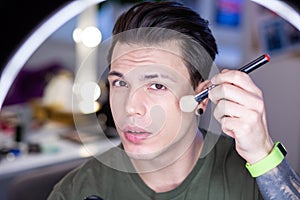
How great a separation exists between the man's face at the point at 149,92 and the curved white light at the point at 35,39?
7cm

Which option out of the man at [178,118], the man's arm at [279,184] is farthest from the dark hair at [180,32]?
the man's arm at [279,184]

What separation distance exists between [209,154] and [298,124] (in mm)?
652

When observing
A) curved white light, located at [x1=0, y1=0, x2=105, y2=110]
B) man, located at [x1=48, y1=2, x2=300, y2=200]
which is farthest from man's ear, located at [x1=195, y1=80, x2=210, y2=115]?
curved white light, located at [x1=0, y1=0, x2=105, y2=110]

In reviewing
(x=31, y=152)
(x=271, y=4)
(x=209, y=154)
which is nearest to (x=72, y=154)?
(x=31, y=152)

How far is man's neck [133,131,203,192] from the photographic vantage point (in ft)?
1.69

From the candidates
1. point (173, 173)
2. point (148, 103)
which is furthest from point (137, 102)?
point (173, 173)

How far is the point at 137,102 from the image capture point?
46 cm

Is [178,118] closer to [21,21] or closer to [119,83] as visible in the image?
[119,83]

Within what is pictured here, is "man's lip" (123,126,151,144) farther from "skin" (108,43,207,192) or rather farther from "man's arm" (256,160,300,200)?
"man's arm" (256,160,300,200)

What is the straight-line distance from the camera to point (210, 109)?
17.7 inches

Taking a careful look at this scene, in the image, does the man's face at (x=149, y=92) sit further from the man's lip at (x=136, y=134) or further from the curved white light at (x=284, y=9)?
the curved white light at (x=284, y=9)

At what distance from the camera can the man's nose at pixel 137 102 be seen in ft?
1.50

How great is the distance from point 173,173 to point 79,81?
15 centimetres

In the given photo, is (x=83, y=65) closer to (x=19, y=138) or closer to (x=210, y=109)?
(x=210, y=109)
